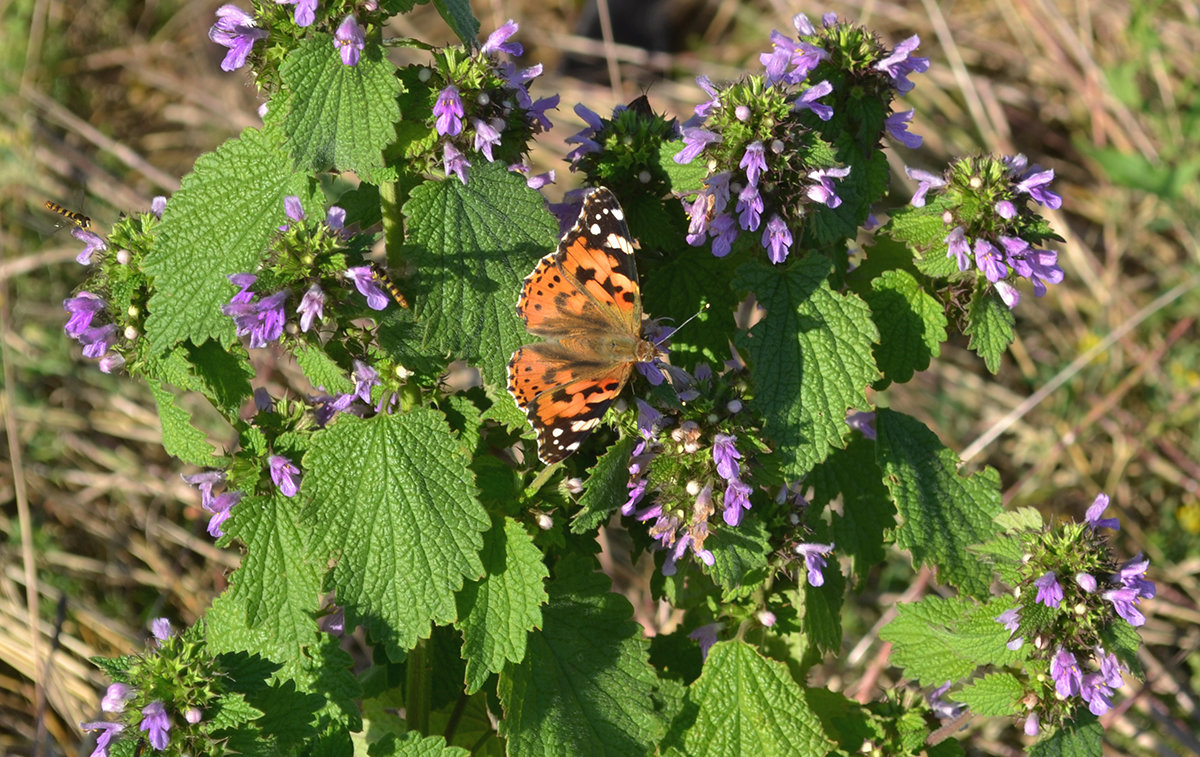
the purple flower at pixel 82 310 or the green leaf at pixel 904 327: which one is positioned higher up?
the green leaf at pixel 904 327

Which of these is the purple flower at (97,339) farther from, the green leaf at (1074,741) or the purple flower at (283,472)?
the green leaf at (1074,741)

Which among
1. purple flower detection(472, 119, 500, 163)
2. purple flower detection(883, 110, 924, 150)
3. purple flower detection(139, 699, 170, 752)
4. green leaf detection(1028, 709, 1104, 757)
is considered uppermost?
purple flower detection(883, 110, 924, 150)

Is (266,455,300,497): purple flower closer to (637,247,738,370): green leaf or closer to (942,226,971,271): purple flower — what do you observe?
(637,247,738,370): green leaf

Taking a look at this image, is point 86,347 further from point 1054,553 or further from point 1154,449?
point 1154,449

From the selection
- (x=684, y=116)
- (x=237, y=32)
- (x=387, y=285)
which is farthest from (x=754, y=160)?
(x=684, y=116)

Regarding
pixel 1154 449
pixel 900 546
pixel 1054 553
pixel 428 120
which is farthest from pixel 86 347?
pixel 1154 449

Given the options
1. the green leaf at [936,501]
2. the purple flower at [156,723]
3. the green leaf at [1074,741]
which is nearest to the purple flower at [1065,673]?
the green leaf at [1074,741]

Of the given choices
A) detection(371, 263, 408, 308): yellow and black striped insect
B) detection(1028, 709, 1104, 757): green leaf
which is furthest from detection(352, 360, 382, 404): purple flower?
detection(1028, 709, 1104, 757): green leaf
